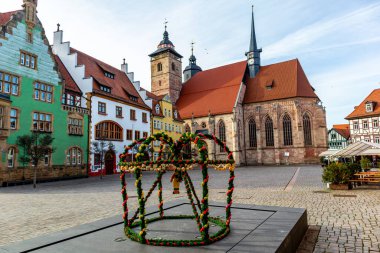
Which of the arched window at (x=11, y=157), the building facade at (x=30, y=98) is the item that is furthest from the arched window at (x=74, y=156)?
the arched window at (x=11, y=157)

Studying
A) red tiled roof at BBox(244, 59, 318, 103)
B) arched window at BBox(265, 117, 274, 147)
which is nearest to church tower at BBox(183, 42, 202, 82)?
red tiled roof at BBox(244, 59, 318, 103)

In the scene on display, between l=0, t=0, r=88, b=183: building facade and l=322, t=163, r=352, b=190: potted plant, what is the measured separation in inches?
804

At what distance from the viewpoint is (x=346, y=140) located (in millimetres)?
73438

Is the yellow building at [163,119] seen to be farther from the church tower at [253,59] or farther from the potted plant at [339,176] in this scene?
the potted plant at [339,176]

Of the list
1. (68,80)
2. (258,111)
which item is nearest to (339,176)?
(68,80)

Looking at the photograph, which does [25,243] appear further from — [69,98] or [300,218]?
[69,98]

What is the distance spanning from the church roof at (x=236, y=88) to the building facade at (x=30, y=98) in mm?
27125

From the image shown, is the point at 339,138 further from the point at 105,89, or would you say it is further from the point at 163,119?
the point at 105,89

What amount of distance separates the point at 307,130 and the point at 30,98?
38.7m

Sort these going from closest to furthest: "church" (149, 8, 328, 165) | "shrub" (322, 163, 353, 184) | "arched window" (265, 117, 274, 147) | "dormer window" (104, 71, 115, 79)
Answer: "shrub" (322, 163, 353, 184)
"dormer window" (104, 71, 115, 79)
"church" (149, 8, 328, 165)
"arched window" (265, 117, 274, 147)

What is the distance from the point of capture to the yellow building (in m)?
37.2

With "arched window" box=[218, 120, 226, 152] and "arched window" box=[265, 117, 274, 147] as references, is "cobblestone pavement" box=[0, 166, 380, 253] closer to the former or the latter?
"arched window" box=[265, 117, 274, 147]

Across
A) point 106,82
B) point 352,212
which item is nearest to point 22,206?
point 352,212

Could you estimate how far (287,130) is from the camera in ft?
146
